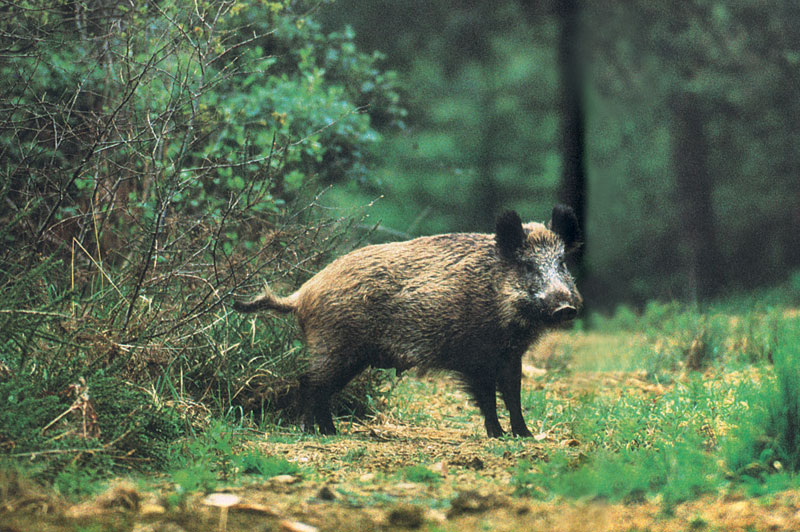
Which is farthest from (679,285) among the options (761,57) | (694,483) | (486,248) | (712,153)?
(694,483)

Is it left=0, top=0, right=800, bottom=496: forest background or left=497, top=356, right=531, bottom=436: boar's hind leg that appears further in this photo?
left=497, top=356, right=531, bottom=436: boar's hind leg

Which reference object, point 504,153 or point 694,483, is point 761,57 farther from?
point 694,483

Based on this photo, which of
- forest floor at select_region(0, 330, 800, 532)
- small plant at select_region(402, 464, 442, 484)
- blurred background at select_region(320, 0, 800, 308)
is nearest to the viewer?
forest floor at select_region(0, 330, 800, 532)

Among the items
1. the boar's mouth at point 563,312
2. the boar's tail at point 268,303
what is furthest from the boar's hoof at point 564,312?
the boar's tail at point 268,303

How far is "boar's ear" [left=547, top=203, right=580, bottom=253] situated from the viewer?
5316 millimetres

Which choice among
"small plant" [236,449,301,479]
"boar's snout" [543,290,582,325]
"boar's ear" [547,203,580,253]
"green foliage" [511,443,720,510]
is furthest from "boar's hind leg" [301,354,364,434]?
"green foliage" [511,443,720,510]

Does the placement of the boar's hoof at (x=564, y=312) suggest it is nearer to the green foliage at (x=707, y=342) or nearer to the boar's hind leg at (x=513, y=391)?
the boar's hind leg at (x=513, y=391)

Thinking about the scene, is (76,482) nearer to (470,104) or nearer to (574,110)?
(574,110)

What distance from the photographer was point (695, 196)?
13492 millimetres

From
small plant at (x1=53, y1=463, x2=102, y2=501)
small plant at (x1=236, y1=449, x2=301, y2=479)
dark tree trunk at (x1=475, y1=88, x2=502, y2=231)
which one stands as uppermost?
dark tree trunk at (x1=475, y1=88, x2=502, y2=231)

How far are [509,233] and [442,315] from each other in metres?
0.68

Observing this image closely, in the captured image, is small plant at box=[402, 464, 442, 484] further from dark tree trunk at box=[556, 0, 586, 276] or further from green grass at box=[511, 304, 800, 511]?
dark tree trunk at box=[556, 0, 586, 276]

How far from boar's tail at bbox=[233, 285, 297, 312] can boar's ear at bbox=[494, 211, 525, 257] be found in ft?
4.51

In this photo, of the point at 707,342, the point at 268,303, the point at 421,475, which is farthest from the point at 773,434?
the point at 707,342
